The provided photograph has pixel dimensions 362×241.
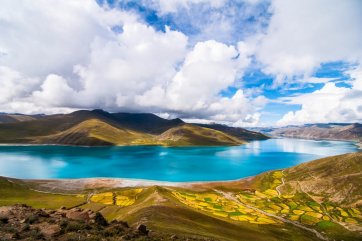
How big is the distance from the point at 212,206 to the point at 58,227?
265 feet

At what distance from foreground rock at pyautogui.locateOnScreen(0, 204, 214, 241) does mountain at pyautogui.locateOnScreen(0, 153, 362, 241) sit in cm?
11

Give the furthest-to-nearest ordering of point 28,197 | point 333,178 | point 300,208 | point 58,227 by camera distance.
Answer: point 333,178 → point 300,208 → point 28,197 → point 58,227

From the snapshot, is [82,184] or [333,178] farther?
[82,184]

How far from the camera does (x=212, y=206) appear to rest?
325 ft

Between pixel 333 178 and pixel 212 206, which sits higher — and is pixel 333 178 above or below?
above

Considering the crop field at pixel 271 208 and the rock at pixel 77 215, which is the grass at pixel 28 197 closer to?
the crop field at pixel 271 208

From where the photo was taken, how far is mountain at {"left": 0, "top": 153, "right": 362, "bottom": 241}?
3259 cm

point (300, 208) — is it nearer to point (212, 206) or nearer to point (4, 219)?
point (212, 206)

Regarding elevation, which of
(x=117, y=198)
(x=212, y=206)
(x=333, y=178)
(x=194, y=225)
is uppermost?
(x=333, y=178)

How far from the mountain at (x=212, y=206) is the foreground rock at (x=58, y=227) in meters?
0.11

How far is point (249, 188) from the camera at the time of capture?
140375mm

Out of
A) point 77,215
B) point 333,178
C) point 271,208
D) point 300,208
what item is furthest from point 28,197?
point 333,178

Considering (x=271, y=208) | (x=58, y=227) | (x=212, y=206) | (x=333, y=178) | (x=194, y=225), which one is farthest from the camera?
(x=333, y=178)

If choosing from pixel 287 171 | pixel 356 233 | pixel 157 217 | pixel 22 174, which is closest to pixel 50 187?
pixel 22 174
